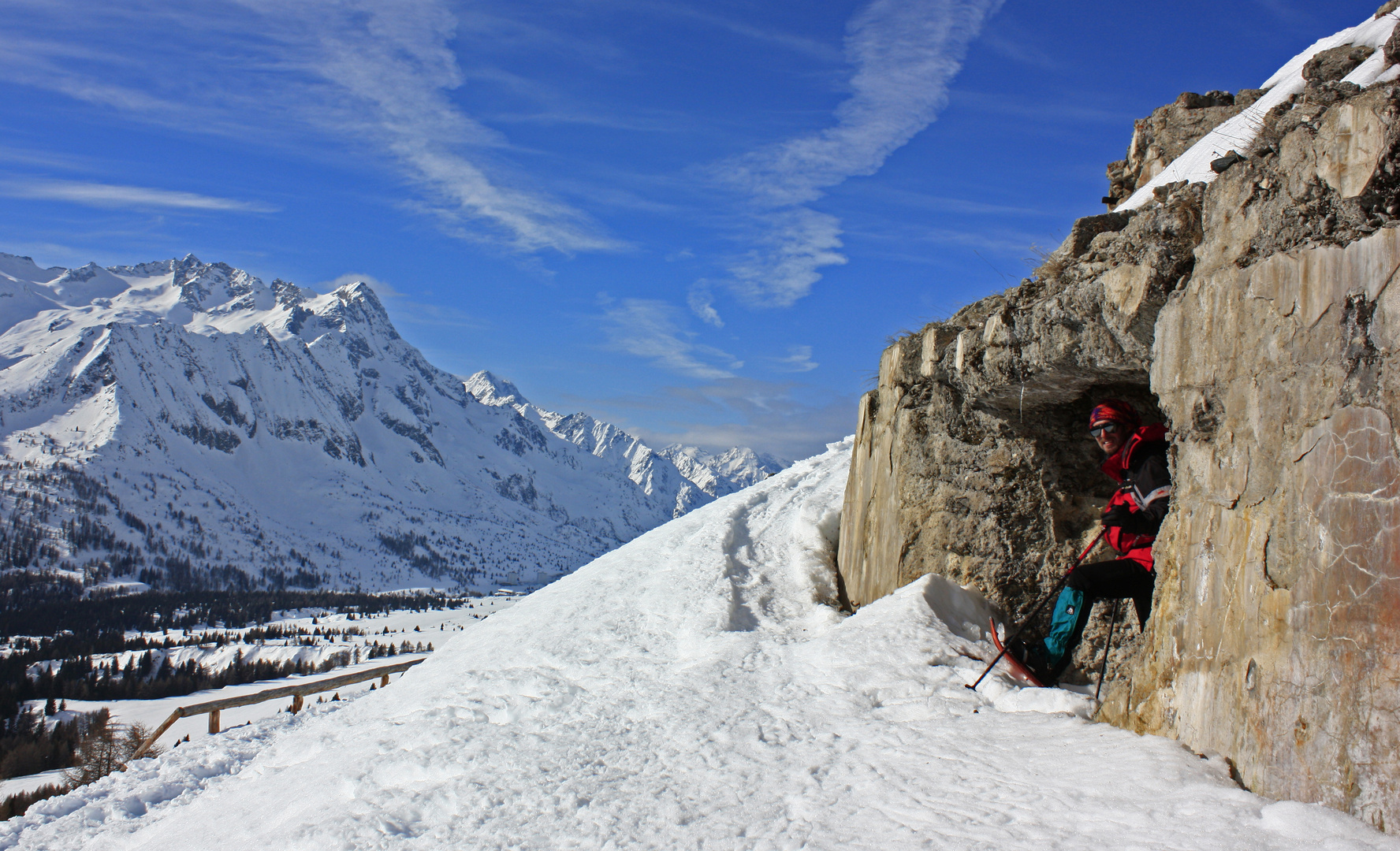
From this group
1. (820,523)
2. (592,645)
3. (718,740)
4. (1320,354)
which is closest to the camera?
(1320,354)

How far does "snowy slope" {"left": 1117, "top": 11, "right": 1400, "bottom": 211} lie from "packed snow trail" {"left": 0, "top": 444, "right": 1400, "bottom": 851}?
4349 millimetres

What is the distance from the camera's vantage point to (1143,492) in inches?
244

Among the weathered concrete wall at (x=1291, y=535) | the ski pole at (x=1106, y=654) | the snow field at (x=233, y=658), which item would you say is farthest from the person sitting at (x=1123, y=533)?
the snow field at (x=233, y=658)

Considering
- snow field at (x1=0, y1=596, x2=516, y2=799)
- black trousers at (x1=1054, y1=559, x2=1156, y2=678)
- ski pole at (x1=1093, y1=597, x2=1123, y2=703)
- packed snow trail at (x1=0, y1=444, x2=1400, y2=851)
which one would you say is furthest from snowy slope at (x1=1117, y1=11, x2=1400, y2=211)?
snow field at (x1=0, y1=596, x2=516, y2=799)

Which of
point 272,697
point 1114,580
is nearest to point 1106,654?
point 1114,580

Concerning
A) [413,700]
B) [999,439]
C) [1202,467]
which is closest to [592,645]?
[413,700]

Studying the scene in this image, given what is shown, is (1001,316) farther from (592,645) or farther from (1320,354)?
(592,645)

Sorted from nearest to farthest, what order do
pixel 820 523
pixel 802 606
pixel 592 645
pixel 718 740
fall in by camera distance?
pixel 718 740
pixel 592 645
pixel 802 606
pixel 820 523

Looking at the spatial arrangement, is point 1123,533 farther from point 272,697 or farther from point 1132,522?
point 272,697

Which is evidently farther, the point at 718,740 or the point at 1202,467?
the point at 718,740

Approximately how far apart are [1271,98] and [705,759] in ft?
30.9

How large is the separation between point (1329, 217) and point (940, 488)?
5475mm

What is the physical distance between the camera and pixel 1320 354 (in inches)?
170

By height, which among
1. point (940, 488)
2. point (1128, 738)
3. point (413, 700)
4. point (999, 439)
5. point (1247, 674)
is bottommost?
point (413, 700)
